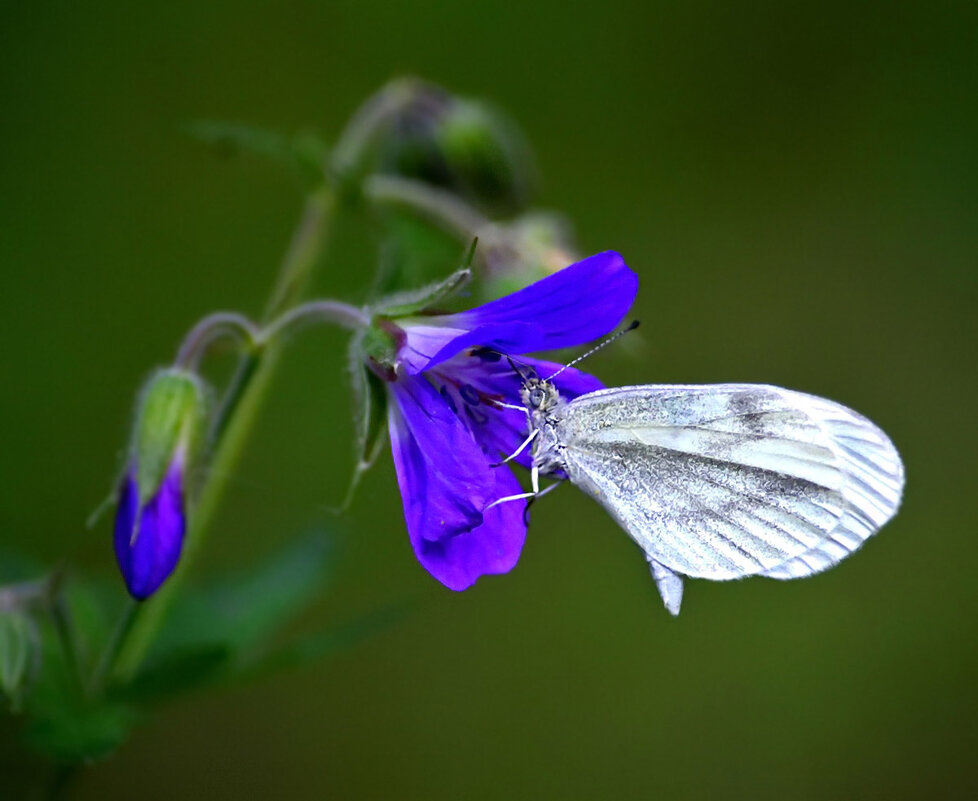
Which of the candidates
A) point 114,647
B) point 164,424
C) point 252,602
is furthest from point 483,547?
point 252,602

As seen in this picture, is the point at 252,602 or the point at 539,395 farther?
the point at 252,602

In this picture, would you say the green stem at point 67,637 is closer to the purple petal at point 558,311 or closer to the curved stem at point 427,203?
the purple petal at point 558,311

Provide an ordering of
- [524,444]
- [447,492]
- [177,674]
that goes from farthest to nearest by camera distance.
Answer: [177,674] → [524,444] → [447,492]

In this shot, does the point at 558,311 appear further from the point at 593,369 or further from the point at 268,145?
the point at 593,369

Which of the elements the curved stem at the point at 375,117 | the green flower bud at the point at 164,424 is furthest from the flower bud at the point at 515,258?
the green flower bud at the point at 164,424

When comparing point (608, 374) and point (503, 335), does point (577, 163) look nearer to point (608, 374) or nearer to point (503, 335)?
point (608, 374)

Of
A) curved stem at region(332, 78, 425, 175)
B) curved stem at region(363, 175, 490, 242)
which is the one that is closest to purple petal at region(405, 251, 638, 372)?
curved stem at region(363, 175, 490, 242)
